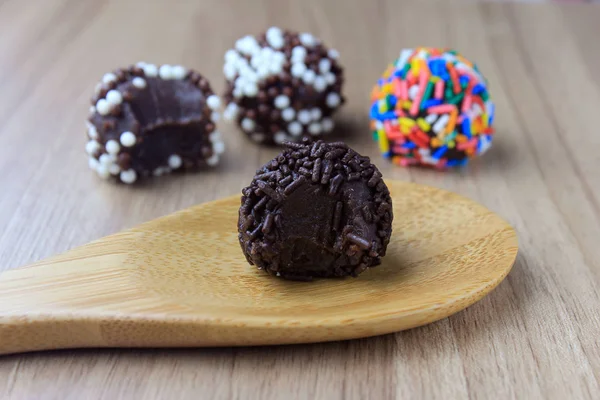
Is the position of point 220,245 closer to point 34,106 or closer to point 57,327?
point 57,327

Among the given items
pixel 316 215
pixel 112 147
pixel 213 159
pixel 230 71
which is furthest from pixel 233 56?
pixel 316 215

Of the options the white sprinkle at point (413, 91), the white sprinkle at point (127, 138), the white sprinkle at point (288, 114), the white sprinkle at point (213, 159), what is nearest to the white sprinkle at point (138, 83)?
the white sprinkle at point (127, 138)

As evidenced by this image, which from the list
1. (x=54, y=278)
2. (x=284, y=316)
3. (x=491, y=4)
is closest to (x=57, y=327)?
(x=54, y=278)

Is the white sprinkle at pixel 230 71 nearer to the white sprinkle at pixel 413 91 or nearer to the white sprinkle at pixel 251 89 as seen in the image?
the white sprinkle at pixel 251 89

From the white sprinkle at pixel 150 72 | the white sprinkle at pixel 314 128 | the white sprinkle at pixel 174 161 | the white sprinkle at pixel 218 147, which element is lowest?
the white sprinkle at pixel 314 128

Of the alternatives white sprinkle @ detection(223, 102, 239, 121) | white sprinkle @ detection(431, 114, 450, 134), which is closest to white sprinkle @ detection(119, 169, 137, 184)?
white sprinkle @ detection(223, 102, 239, 121)

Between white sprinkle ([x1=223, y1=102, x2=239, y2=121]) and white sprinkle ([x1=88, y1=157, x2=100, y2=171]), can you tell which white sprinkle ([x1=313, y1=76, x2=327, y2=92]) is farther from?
white sprinkle ([x1=88, y1=157, x2=100, y2=171])
